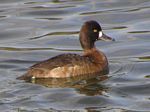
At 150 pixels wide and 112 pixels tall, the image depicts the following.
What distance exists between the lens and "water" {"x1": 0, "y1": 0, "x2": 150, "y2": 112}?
41.7 ft

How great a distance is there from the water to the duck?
241mm

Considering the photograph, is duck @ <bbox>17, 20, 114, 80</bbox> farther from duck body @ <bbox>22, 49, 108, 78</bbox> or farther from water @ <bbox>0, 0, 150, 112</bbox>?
water @ <bbox>0, 0, 150, 112</bbox>

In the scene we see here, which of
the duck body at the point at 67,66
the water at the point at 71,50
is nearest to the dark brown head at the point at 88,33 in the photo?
the duck body at the point at 67,66

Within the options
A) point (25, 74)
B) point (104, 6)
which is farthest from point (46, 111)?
point (104, 6)

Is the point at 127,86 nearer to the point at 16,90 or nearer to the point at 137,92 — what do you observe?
the point at 137,92

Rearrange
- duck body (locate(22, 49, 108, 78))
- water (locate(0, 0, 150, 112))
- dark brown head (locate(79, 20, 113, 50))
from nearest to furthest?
water (locate(0, 0, 150, 112)), duck body (locate(22, 49, 108, 78)), dark brown head (locate(79, 20, 113, 50))

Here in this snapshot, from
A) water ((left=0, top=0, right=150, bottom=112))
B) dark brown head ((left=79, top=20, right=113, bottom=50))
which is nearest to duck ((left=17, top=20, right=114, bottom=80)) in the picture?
dark brown head ((left=79, top=20, right=113, bottom=50))

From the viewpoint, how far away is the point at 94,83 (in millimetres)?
14281

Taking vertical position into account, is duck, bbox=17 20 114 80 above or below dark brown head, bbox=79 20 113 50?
below

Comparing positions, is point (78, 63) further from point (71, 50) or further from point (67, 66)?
point (71, 50)

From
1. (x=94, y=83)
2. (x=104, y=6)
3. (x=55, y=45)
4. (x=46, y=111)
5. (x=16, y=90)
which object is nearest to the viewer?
(x=46, y=111)

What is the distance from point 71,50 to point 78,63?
8.31 ft

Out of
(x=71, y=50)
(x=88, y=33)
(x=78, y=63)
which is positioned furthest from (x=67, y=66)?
(x=71, y=50)

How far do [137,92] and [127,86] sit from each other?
0.37 metres
